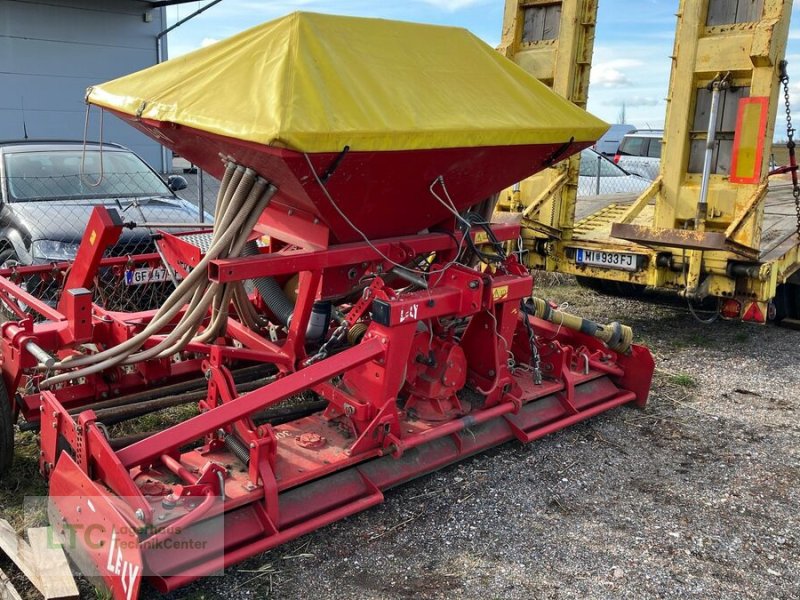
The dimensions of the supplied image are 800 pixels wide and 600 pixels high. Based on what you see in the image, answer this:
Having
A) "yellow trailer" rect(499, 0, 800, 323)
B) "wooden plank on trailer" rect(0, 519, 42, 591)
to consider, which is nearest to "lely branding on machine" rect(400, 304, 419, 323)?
"wooden plank on trailer" rect(0, 519, 42, 591)

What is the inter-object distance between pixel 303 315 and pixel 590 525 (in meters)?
1.84

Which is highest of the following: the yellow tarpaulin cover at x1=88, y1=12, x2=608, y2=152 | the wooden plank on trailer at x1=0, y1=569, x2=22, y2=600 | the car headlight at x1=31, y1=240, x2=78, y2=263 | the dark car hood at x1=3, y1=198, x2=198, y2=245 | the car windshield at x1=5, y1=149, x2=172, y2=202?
the yellow tarpaulin cover at x1=88, y1=12, x2=608, y2=152

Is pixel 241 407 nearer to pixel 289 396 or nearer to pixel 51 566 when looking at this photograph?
pixel 289 396

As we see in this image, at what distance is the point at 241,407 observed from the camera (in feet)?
10.8

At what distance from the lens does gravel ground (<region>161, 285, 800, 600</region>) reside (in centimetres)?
319

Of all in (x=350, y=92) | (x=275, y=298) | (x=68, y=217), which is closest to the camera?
(x=350, y=92)

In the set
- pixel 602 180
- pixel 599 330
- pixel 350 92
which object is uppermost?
pixel 350 92

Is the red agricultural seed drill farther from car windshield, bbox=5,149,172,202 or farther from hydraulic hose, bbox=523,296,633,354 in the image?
car windshield, bbox=5,149,172,202

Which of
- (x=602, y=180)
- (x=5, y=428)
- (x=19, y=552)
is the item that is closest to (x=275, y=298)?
(x=5, y=428)

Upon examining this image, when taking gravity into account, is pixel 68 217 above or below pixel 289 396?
above

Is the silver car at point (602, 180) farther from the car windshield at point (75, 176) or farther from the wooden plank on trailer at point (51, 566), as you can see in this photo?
the wooden plank on trailer at point (51, 566)

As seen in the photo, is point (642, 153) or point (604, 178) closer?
point (604, 178)

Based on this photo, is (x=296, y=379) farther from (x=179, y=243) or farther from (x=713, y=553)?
(x=713, y=553)

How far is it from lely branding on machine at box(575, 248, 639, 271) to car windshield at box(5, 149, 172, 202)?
4122 millimetres
